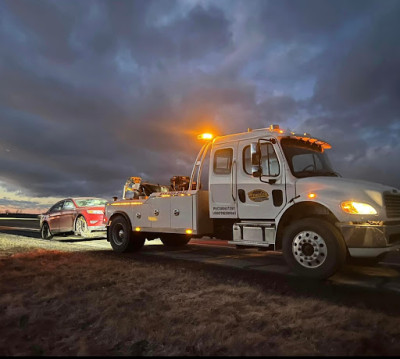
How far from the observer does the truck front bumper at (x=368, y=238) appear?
552 cm

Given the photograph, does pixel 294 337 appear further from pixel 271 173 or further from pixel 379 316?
pixel 271 173

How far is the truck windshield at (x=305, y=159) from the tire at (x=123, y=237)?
5.13 m

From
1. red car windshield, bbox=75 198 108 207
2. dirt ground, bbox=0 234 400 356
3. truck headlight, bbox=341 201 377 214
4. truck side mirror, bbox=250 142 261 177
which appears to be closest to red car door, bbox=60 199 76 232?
red car windshield, bbox=75 198 108 207

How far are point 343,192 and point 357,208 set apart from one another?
0.34 meters

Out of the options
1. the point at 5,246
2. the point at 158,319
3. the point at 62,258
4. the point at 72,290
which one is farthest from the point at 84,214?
the point at 158,319

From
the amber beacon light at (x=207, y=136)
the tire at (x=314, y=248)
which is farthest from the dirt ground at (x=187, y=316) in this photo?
the amber beacon light at (x=207, y=136)

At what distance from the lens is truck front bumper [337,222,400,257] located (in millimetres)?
5523

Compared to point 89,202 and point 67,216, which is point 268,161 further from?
point 67,216

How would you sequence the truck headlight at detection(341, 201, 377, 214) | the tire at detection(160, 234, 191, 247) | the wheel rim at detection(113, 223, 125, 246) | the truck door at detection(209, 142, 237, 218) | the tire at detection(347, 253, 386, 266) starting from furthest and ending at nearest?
the tire at detection(160, 234, 191, 247), the wheel rim at detection(113, 223, 125, 246), the truck door at detection(209, 142, 237, 218), the tire at detection(347, 253, 386, 266), the truck headlight at detection(341, 201, 377, 214)

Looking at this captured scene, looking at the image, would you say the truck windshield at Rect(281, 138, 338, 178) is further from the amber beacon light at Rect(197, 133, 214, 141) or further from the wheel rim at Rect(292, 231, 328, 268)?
the amber beacon light at Rect(197, 133, 214, 141)

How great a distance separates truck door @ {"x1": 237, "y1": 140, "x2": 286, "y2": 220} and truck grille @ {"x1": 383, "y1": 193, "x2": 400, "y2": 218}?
1.73m

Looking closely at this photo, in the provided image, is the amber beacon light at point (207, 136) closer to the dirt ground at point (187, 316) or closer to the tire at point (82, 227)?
the dirt ground at point (187, 316)

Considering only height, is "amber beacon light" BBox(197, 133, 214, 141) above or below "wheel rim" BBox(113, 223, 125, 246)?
above

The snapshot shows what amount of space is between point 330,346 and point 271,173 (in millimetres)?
4199
